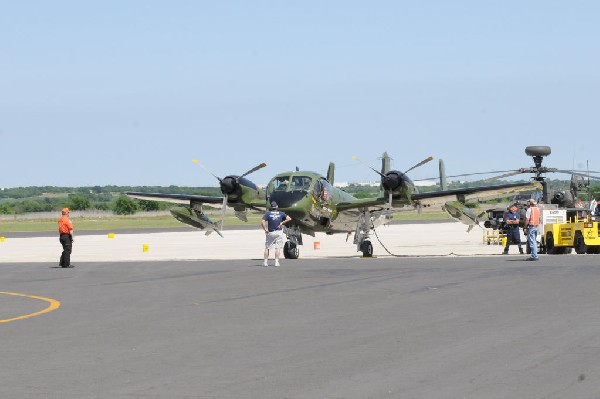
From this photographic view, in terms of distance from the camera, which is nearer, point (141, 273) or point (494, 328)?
point (494, 328)

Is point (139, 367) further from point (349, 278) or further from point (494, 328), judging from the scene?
point (349, 278)

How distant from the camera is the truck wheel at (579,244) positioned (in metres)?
39.7

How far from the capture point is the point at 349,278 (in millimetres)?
26953

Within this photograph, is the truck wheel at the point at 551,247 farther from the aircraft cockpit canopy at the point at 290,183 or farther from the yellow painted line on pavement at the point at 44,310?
the yellow painted line on pavement at the point at 44,310

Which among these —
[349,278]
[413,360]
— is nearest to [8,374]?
[413,360]

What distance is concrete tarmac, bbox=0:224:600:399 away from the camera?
427 inches

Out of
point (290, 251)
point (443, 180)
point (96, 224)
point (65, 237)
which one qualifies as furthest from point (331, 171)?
point (96, 224)

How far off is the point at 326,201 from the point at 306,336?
1036 inches

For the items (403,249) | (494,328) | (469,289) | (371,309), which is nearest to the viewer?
(494,328)

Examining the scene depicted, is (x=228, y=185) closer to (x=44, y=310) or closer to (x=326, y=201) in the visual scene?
(x=326, y=201)

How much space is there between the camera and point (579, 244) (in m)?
39.8

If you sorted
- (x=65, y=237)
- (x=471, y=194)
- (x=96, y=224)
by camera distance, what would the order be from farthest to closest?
(x=96, y=224)
(x=471, y=194)
(x=65, y=237)

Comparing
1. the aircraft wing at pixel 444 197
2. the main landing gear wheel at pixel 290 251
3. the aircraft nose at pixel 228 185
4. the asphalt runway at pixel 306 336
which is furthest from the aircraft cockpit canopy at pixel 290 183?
the asphalt runway at pixel 306 336

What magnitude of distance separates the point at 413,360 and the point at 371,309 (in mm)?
6376
